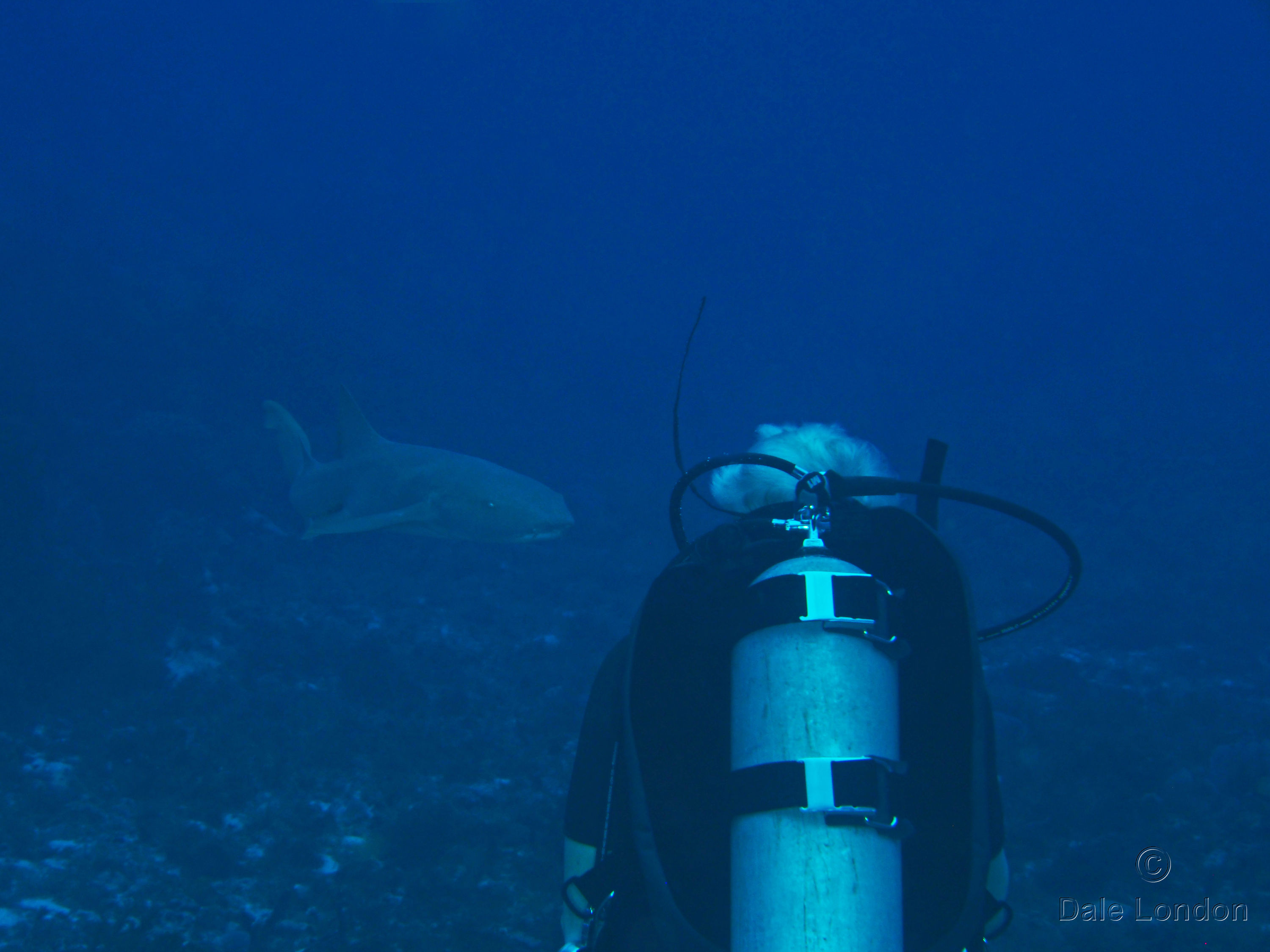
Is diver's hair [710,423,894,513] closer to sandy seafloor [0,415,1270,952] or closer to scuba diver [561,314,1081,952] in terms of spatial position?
scuba diver [561,314,1081,952]

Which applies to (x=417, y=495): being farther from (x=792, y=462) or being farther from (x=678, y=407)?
(x=792, y=462)

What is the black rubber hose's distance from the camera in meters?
1.95

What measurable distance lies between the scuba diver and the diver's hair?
48mm

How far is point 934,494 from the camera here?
2.00 meters

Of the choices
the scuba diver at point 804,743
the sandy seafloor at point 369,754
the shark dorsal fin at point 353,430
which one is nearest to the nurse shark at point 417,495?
the shark dorsal fin at point 353,430

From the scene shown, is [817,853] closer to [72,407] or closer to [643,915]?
[643,915]

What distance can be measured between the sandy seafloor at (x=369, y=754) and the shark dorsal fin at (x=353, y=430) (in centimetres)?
342

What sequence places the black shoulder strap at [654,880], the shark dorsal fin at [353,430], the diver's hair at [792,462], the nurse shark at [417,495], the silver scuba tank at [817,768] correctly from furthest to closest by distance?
the shark dorsal fin at [353,430] → the nurse shark at [417,495] → the diver's hair at [792,462] → the black shoulder strap at [654,880] → the silver scuba tank at [817,768]

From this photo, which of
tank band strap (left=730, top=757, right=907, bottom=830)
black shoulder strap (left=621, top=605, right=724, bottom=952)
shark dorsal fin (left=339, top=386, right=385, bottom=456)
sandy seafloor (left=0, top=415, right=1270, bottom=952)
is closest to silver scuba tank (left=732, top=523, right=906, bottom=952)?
tank band strap (left=730, top=757, right=907, bottom=830)

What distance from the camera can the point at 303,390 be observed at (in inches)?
752

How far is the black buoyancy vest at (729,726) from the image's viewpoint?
1.65 meters

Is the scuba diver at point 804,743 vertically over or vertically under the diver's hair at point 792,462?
under

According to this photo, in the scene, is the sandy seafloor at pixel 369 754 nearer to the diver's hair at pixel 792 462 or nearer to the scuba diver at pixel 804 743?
the scuba diver at pixel 804 743

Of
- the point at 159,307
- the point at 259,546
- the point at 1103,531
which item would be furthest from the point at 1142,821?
the point at 159,307
